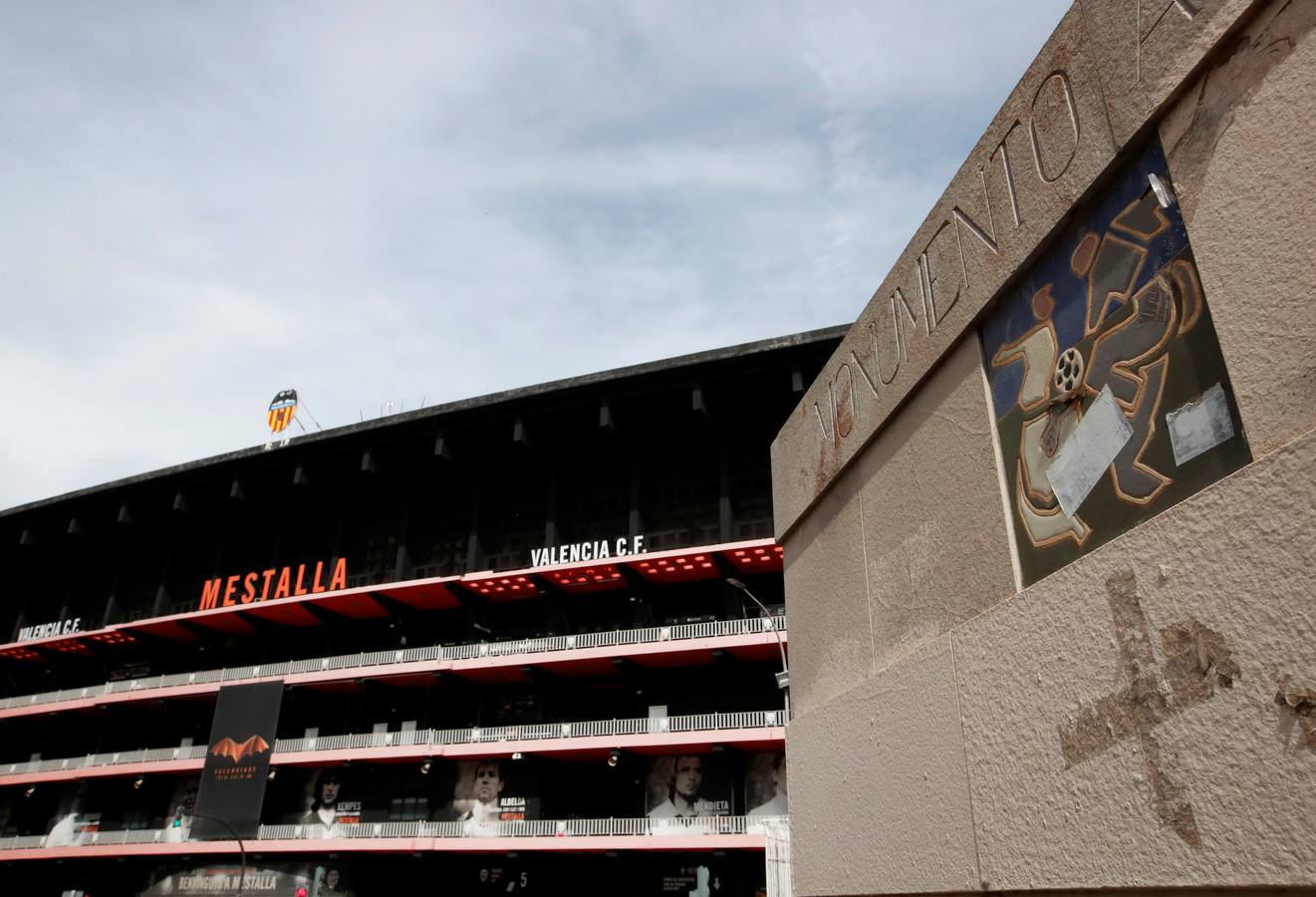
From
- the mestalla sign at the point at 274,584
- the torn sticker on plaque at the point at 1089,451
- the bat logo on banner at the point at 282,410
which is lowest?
the torn sticker on plaque at the point at 1089,451

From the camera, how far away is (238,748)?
38.6m

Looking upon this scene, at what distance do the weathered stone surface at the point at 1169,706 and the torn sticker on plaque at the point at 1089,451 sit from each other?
1.42 feet

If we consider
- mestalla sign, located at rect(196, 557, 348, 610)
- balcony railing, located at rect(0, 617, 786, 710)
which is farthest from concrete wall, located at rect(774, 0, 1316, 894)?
mestalla sign, located at rect(196, 557, 348, 610)

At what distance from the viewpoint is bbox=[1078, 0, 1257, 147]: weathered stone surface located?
3.53 m

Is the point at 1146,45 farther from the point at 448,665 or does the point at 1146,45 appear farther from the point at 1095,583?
the point at 448,665

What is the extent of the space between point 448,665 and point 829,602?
32.2m

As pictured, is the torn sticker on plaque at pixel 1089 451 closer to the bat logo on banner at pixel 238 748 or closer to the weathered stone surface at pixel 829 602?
the weathered stone surface at pixel 829 602

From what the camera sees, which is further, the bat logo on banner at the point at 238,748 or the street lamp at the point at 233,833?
the bat logo on banner at the point at 238,748

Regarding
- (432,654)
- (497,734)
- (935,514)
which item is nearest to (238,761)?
(432,654)

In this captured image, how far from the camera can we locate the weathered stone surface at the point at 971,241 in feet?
14.4

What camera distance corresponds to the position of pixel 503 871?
34.6m

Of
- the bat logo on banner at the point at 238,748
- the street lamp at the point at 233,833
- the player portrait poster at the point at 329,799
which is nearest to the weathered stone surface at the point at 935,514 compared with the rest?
the street lamp at the point at 233,833

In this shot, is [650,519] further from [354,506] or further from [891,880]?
[891,880]

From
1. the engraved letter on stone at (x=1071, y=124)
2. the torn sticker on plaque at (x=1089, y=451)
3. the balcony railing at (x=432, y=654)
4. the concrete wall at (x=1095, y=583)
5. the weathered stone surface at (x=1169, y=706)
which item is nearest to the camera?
the weathered stone surface at (x=1169, y=706)
